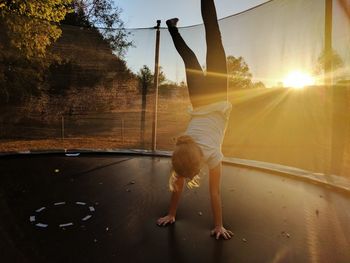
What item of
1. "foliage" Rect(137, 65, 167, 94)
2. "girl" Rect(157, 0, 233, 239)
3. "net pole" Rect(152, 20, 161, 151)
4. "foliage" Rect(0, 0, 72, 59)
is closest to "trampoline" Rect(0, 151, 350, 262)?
"girl" Rect(157, 0, 233, 239)

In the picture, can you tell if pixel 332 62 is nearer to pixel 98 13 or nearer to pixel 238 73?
pixel 238 73

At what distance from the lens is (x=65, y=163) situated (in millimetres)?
3240

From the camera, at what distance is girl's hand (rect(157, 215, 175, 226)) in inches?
68.2

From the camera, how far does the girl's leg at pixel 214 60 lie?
1860mm

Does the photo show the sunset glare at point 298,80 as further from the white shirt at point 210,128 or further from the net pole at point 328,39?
the white shirt at point 210,128

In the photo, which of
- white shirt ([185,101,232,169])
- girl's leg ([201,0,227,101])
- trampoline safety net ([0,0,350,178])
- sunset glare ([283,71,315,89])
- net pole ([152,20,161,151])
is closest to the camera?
white shirt ([185,101,232,169])

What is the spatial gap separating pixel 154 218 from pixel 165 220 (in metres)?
0.10

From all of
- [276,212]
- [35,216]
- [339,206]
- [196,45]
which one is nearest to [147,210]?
[35,216]

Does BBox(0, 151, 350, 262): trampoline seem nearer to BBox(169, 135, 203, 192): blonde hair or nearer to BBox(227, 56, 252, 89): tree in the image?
BBox(169, 135, 203, 192): blonde hair

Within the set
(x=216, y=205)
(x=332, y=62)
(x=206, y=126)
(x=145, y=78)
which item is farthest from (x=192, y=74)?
(x=145, y=78)

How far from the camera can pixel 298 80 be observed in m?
3.04

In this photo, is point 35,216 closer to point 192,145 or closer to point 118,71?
point 192,145

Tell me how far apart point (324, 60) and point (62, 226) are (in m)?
2.32

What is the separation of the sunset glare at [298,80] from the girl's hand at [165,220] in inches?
73.1
